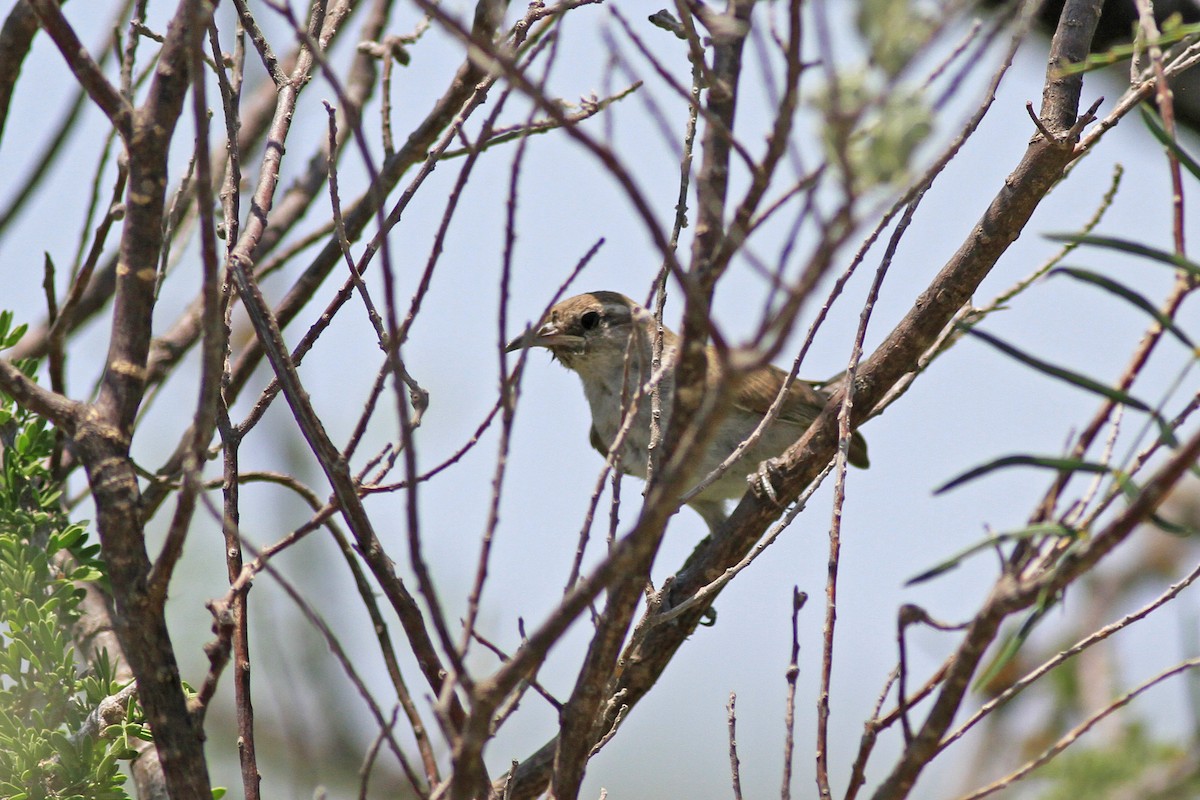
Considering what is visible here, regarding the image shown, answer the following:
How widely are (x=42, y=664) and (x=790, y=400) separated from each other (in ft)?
14.5

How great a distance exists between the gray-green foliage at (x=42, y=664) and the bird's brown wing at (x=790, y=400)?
12.5 feet

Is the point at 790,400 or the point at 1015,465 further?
the point at 790,400

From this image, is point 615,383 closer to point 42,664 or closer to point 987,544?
point 42,664

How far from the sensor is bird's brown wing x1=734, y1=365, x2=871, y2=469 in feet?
20.9

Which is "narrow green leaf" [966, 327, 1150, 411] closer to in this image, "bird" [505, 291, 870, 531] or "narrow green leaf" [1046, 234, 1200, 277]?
"narrow green leaf" [1046, 234, 1200, 277]

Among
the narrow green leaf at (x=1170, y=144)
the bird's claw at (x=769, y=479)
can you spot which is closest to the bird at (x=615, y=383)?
the bird's claw at (x=769, y=479)

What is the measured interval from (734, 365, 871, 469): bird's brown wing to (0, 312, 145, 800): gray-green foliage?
3.80 m

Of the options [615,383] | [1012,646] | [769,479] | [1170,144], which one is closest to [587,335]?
[615,383]

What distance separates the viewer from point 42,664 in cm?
269

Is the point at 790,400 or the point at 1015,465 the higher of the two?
the point at 790,400

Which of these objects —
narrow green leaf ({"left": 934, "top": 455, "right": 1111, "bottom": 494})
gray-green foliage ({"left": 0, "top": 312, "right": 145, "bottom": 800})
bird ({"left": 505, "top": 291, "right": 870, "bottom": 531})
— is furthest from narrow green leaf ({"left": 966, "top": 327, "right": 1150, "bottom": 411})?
bird ({"left": 505, "top": 291, "right": 870, "bottom": 531})

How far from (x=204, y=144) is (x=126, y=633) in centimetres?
98

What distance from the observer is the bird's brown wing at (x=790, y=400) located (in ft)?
20.9

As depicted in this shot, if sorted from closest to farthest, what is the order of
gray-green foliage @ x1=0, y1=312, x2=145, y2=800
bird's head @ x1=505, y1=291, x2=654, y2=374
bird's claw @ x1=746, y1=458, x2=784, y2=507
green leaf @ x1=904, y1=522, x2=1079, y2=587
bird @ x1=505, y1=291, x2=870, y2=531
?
green leaf @ x1=904, y1=522, x2=1079, y2=587 < gray-green foliage @ x1=0, y1=312, x2=145, y2=800 < bird's claw @ x1=746, y1=458, x2=784, y2=507 < bird @ x1=505, y1=291, x2=870, y2=531 < bird's head @ x1=505, y1=291, x2=654, y2=374
